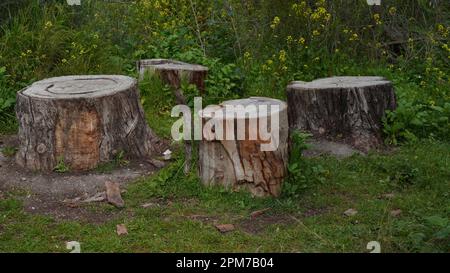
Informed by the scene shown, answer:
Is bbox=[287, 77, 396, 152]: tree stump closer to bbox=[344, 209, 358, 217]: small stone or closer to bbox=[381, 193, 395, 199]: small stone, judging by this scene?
bbox=[381, 193, 395, 199]: small stone

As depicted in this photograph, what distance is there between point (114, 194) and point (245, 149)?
1084 mm

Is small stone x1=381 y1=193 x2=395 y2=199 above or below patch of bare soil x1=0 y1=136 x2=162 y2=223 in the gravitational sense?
below

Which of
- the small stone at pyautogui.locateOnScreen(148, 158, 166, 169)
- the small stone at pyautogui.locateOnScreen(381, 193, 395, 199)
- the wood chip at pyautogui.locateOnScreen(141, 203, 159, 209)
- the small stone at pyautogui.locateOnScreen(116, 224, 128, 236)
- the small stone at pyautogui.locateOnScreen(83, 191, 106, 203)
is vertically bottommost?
the small stone at pyautogui.locateOnScreen(116, 224, 128, 236)

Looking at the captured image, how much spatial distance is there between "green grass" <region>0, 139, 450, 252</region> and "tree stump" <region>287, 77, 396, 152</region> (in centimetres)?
50

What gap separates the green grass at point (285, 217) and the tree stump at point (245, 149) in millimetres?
123

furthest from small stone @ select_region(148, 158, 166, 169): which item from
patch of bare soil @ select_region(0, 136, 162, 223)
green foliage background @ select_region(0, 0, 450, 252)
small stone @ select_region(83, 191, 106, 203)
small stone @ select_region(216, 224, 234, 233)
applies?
small stone @ select_region(216, 224, 234, 233)

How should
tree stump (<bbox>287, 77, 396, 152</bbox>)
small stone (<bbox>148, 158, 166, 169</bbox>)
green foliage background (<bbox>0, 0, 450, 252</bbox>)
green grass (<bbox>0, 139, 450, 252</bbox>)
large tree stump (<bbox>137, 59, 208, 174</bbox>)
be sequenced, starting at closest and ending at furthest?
green grass (<bbox>0, 139, 450, 252</bbox>), green foliage background (<bbox>0, 0, 450, 252</bbox>), small stone (<bbox>148, 158, 166, 169</bbox>), tree stump (<bbox>287, 77, 396, 152</bbox>), large tree stump (<bbox>137, 59, 208, 174</bbox>)

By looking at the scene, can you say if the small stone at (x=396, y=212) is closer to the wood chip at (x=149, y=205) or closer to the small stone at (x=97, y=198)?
the wood chip at (x=149, y=205)

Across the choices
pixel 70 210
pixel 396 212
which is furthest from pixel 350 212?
pixel 70 210

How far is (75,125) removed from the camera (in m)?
5.97

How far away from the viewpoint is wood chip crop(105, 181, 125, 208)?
5.47 meters

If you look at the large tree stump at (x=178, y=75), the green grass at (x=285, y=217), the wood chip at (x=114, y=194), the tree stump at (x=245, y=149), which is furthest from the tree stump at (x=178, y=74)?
the tree stump at (x=245, y=149)

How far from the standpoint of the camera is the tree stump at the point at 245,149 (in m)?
5.28

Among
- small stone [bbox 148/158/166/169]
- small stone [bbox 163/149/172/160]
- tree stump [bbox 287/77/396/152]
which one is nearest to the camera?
small stone [bbox 148/158/166/169]
